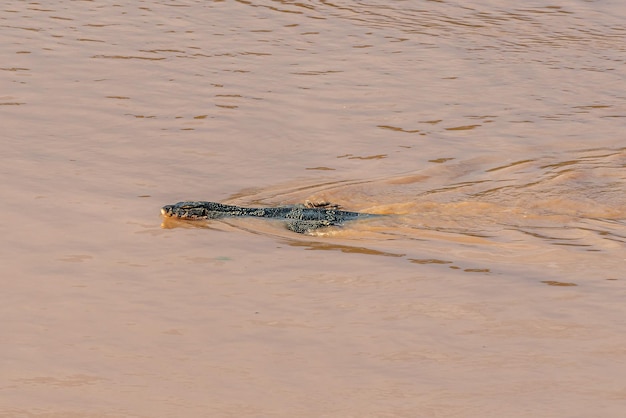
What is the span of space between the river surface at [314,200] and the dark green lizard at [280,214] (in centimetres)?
11

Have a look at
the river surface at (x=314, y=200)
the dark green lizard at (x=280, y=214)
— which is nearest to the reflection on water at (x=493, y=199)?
the river surface at (x=314, y=200)

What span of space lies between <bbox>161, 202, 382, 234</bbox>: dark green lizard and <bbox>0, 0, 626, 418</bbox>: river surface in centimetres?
11

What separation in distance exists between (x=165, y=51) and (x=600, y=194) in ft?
18.1

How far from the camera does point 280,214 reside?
7418mm

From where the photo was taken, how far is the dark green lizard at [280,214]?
285 inches

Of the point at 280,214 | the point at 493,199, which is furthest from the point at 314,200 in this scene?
the point at 493,199

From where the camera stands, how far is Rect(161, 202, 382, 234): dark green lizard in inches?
285

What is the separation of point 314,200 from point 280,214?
0.65m

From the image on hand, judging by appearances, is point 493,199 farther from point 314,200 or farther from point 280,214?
point 280,214

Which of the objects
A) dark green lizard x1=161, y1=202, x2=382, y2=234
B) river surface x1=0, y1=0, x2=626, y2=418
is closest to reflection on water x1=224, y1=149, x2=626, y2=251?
river surface x1=0, y1=0, x2=626, y2=418

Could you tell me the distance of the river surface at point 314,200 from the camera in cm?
509

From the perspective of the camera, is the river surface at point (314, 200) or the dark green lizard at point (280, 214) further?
the dark green lizard at point (280, 214)

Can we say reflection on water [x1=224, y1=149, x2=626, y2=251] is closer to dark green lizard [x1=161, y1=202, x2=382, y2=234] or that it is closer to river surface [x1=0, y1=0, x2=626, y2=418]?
river surface [x1=0, y1=0, x2=626, y2=418]

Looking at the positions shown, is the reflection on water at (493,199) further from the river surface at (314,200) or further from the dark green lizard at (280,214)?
the dark green lizard at (280,214)
